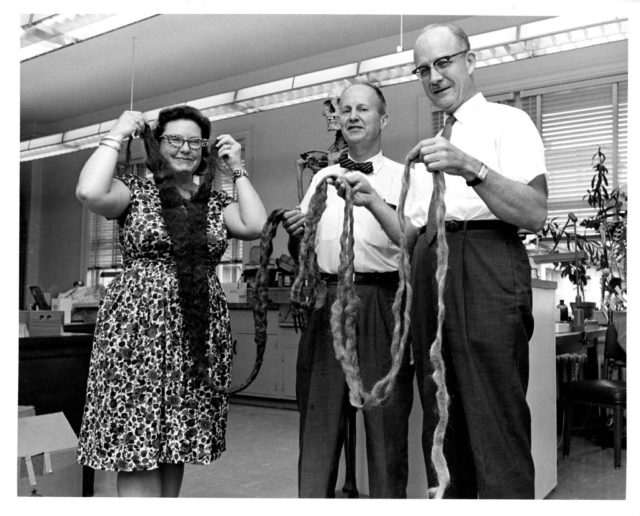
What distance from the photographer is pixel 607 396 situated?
3363 mm

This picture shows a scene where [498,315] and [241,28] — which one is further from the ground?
[241,28]

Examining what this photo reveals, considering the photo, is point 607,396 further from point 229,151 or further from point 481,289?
point 229,151

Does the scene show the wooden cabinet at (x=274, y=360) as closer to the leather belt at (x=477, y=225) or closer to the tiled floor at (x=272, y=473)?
the tiled floor at (x=272, y=473)

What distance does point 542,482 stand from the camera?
2635 millimetres

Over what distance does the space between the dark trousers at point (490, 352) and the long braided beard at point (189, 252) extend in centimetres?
60

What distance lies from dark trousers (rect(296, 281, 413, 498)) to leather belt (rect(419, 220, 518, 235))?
353mm

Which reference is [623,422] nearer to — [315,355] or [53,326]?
[315,355]

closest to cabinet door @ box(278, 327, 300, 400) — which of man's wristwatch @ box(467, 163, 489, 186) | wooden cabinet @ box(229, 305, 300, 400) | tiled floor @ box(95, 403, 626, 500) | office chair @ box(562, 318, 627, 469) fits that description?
wooden cabinet @ box(229, 305, 300, 400)

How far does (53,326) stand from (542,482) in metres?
2.44

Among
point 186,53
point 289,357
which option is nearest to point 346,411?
point 289,357

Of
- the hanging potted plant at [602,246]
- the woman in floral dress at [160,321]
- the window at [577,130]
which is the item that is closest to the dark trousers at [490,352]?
the woman in floral dress at [160,321]

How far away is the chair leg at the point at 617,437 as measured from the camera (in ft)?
10.5

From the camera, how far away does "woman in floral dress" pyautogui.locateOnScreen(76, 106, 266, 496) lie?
1574 millimetres
